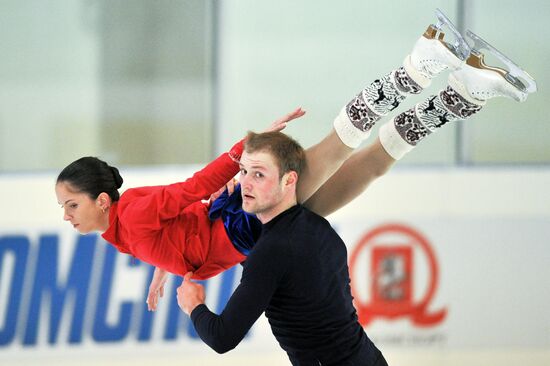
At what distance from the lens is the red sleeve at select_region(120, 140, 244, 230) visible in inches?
112

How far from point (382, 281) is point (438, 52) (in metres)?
2.20

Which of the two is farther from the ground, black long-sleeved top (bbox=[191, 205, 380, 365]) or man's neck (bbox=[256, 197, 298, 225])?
man's neck (bbox=[256, 197, 298, 225])

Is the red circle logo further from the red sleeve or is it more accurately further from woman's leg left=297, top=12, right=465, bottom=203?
the red sleeve

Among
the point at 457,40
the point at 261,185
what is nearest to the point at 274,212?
the point at 261,185

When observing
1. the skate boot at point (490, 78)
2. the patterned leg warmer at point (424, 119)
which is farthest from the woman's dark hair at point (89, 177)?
the skate boot at point (490, 78)

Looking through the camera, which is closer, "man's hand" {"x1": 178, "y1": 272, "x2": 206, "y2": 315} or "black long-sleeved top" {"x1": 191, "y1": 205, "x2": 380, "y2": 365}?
"black long-sleeved top" {"x1": 191, "y1": 205, "x2": 380, "y2": 365}

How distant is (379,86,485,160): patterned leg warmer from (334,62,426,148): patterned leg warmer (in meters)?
0.10

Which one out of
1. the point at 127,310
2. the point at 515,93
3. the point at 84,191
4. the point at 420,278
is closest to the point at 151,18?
the point at 127,310

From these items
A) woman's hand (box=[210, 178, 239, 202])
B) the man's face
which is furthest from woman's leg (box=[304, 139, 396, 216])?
the man's face

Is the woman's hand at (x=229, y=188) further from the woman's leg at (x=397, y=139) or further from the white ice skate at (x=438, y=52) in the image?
the white ice skate at (x=438, y=52)

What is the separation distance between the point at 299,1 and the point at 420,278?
153 cm

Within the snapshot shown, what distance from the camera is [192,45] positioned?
16.4 feet

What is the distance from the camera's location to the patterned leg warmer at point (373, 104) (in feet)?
9.59

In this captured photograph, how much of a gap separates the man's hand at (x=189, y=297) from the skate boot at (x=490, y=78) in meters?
0.98
